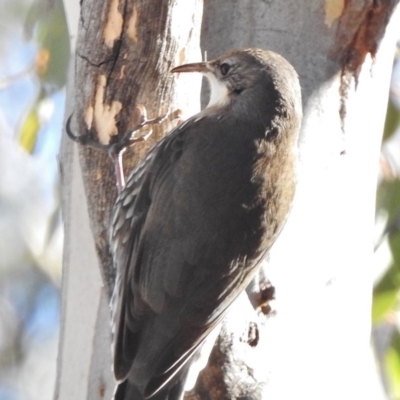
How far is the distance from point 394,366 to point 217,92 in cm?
112

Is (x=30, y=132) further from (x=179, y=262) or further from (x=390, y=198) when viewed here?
(x=179, y=262)

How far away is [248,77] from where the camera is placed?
2.15 metres

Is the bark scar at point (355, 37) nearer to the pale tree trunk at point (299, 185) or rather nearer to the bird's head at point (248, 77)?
the pale tree trunk at point (299, 185)

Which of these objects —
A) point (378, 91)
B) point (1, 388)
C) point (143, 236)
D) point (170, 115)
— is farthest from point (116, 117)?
point (1, 388)

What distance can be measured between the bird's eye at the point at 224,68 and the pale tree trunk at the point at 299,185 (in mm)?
64

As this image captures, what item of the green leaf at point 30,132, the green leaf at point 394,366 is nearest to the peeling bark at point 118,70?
the green leaf at point 394,366

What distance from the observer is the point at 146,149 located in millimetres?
2203

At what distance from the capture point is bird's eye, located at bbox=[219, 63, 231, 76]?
212cm

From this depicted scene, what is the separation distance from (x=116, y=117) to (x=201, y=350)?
556 mm

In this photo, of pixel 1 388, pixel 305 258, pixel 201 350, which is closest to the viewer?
pixel 201 350

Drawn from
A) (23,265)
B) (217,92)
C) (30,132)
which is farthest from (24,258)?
(217,92)

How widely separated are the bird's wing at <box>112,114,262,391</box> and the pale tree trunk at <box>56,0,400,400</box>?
8 centimetres

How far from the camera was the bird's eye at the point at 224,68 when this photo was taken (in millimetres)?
2123

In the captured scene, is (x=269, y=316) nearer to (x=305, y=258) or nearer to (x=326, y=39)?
(x=305, y=258)
